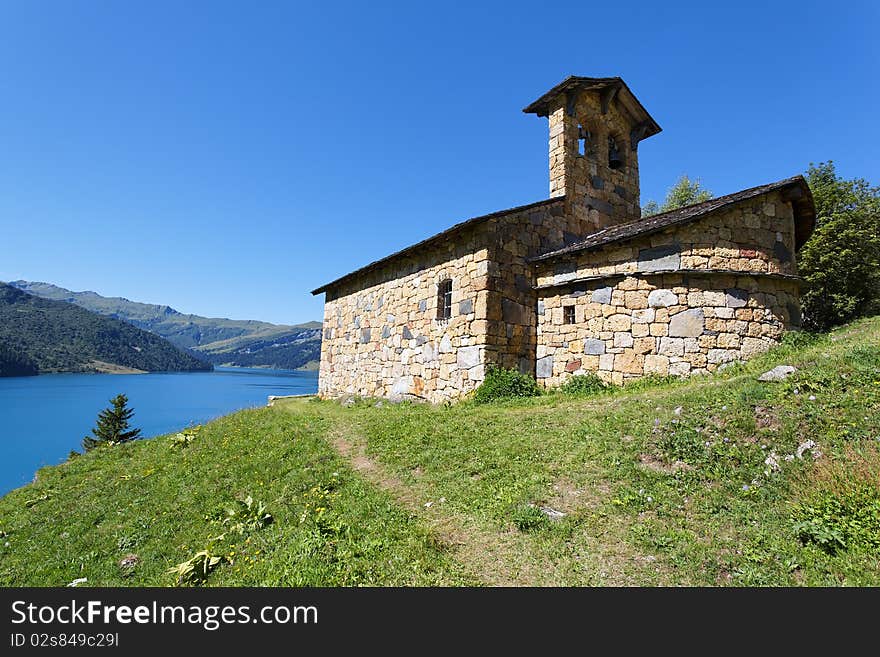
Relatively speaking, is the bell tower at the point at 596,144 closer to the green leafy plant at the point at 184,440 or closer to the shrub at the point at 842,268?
the shrub at the point at 842,268

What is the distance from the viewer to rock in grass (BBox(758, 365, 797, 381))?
23.9ft

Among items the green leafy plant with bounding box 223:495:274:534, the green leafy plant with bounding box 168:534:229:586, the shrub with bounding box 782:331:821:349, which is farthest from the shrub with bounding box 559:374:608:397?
the green leafy plant with bounding box 168:534:229:586

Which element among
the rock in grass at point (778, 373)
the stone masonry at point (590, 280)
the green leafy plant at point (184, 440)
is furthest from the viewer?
the green leafy plant at point (184, 440)

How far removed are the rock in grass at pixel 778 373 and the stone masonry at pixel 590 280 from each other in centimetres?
205

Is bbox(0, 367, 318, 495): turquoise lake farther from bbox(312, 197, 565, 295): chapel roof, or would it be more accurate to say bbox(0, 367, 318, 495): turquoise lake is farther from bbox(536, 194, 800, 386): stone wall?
bbox(536, 194, 800, 386): stone wall

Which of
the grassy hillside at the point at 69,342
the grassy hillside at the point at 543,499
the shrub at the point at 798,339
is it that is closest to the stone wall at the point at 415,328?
the grassy hillside at the point at 543,499

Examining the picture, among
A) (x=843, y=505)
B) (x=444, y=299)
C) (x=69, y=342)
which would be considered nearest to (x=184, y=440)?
(x=444, y=299)

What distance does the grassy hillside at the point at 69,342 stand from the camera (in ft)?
406

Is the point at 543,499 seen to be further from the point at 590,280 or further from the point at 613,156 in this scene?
the point at 613,156

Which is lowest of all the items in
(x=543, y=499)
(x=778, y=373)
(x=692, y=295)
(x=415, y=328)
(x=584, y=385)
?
(x=543, y=499)

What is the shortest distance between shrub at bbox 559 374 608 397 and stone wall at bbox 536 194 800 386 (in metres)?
0.27

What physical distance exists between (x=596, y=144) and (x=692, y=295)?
7.70 metres

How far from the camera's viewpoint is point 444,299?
1326 cm

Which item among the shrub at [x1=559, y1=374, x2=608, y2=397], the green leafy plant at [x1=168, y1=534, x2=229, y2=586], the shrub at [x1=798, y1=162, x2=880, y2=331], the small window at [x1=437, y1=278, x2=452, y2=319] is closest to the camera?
the green leafy plant at [x1=168, y1=534, x2=229, y2=586]
